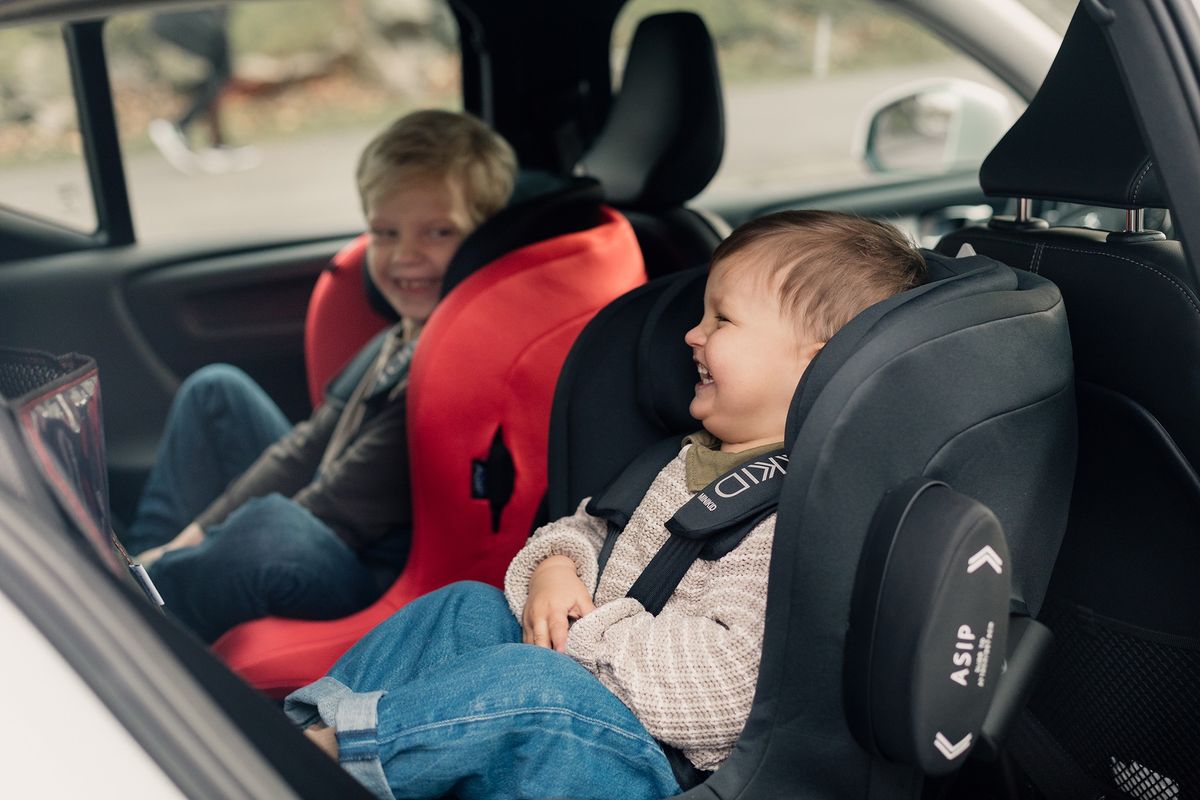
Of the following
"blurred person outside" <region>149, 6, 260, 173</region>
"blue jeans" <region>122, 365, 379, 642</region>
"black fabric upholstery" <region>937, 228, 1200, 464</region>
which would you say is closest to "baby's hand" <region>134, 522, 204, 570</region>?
"blue jeans" <region>122, 365, 379, 642</region>

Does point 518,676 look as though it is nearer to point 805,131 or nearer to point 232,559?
point 232,559

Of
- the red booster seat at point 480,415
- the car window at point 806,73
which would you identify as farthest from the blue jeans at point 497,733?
the car window at point 806,73

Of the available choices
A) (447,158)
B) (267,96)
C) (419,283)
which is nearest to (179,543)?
(419,283)

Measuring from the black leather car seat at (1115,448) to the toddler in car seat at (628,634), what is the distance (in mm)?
216

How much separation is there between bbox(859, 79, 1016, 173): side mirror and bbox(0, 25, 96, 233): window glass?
255cm

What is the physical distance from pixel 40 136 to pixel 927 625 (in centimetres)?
966

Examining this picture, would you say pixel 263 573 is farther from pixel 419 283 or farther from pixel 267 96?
pixel 267 96

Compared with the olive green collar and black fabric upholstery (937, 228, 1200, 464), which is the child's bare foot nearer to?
the olive green collar

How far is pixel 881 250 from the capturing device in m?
1.56

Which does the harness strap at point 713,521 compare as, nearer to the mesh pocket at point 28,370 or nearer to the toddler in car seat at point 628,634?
the toddler in car seat at point 628,634

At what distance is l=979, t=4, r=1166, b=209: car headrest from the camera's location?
1.44 meters

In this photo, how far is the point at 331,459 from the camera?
8.72ft

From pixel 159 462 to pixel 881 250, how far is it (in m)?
1.95

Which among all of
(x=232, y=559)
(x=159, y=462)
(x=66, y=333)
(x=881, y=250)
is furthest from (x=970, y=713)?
(x=66, y=333)
